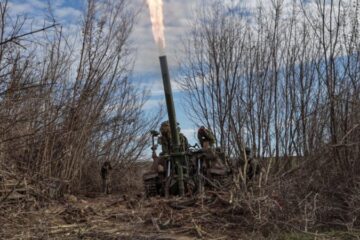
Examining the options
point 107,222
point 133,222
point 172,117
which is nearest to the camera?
point 133,222

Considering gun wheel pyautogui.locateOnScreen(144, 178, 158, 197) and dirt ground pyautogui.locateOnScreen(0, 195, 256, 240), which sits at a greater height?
gun wheel pyautogui.locateOnScreen(144, 178, 158, 197)

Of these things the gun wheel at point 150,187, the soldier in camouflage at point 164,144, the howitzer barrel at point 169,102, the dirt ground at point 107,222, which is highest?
the howitzer barrel at point 169,102

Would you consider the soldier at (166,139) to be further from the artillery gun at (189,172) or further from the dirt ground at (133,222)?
the dirt ground at (133,222)

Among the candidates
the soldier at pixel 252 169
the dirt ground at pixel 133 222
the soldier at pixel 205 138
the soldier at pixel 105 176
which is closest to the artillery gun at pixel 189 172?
the soldier at pixel 205 138

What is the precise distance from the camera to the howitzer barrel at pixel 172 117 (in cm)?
1186

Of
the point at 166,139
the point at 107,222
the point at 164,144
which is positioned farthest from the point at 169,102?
the point at 107,222

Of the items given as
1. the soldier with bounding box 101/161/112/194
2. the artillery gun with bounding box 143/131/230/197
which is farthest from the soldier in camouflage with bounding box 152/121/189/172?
the soldier with bounding box 101/161/112/194

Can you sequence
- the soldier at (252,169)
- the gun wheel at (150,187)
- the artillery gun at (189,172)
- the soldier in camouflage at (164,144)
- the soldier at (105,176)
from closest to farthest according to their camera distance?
the soldier at (252,169)
the artillery gun at (189,172)
the soldier in camouflage at (164,144)
the gun wheel at (150,187)
the soldier at (105,176)

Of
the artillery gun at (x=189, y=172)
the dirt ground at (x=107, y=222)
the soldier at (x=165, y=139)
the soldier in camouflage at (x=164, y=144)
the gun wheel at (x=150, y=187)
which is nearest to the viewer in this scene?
the dirt ground at (x=107, y=222)

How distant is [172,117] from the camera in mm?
12055

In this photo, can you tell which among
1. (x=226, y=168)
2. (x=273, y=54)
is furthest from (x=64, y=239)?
(x=273, y=54)

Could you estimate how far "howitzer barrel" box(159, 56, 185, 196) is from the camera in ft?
38.9

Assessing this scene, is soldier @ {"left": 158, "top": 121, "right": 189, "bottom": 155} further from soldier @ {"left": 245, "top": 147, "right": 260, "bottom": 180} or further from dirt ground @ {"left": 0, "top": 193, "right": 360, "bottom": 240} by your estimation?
dirt ground @ {"left": 0, "top": 193, "right": 360, "bottom": 240}

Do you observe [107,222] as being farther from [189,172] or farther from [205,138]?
[205,138]
